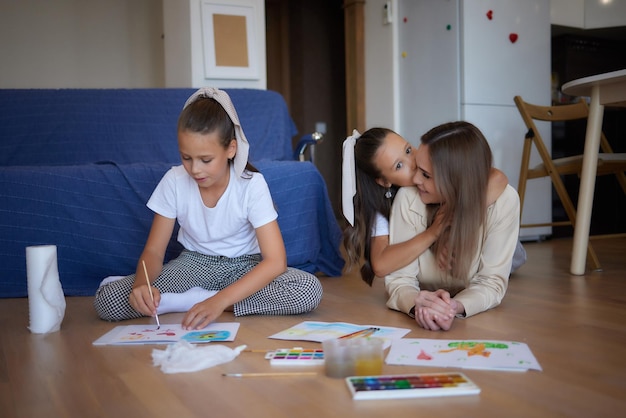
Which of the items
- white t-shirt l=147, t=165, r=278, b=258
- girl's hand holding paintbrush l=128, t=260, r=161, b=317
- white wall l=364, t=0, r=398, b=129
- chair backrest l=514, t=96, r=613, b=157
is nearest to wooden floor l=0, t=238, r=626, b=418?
girl's hand holding paintbrush l=128, t=260, r=161, b=317

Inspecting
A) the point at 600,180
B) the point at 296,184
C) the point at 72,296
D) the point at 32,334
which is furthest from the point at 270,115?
the point at 600,180

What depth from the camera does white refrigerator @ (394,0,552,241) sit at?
3.62 meters

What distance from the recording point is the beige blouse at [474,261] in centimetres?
174

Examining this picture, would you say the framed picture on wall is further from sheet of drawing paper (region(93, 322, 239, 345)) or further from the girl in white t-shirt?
sheet of drawing paper (region(93, 322, 239, 345))

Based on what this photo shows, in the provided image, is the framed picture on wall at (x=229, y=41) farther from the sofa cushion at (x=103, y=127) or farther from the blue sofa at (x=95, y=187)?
the blue sofa at (x=95, y=187)

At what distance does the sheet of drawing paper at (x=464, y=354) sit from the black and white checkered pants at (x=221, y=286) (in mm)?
472

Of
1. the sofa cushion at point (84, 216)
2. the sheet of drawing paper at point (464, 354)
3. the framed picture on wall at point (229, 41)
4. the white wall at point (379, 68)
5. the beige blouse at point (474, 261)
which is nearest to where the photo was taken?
the sheet of drawing paper at point (464, 354)

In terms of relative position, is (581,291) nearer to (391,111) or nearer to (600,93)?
(600,93)

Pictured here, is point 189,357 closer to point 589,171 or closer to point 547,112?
point 589,171

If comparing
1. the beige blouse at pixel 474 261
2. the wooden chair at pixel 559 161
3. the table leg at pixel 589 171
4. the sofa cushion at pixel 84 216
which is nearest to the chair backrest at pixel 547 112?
the wooden chair at pixel 559 161

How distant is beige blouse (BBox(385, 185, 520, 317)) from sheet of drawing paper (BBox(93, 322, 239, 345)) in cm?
50

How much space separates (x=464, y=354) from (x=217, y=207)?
0.86m

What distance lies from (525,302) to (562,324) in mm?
320

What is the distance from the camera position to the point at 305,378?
46.7 inches
